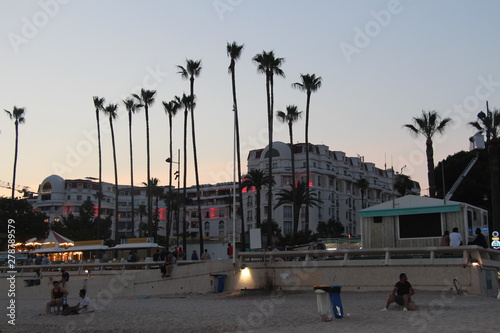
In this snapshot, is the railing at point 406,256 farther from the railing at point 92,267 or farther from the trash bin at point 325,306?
the trash bin at point 325,306

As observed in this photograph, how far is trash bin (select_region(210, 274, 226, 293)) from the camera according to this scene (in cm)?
2489

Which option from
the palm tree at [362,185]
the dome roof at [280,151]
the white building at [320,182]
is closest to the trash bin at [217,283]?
the white building at [320,182]

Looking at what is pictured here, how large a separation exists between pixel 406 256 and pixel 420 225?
315 centimetres

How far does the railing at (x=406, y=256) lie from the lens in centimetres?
2000

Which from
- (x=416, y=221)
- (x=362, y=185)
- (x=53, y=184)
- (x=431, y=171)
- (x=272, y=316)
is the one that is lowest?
(x=272, y=316)

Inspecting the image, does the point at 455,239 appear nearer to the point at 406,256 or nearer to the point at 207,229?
the point at 406,256

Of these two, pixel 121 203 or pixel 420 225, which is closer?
pixel 420 225

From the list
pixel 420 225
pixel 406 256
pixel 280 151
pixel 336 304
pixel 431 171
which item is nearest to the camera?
pixel 336 304

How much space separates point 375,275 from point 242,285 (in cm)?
605

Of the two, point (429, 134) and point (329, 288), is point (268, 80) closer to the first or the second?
point (429, 134)

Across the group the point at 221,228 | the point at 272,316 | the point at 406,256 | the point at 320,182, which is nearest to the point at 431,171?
the point at 406,256

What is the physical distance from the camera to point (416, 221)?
25.0 metres

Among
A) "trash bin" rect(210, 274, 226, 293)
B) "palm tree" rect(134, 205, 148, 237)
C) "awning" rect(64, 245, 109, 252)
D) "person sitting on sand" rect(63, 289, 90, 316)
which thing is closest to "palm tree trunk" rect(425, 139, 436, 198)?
"trash bin" rect(210, 274, 226, 293)

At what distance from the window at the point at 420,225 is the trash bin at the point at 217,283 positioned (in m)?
8.35
